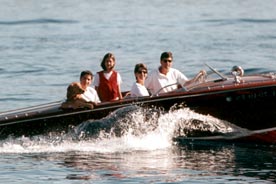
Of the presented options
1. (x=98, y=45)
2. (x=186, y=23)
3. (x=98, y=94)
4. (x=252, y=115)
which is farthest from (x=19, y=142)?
(x=186, y=23)

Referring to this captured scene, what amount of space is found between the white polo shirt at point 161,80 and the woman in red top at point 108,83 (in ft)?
1.77

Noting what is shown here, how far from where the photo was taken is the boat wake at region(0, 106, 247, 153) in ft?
53.5

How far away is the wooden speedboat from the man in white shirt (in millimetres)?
530

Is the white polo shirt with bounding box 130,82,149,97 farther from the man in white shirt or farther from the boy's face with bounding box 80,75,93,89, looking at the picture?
the boy's face with bounding box 80,75,93,89

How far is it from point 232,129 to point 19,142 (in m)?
3.46

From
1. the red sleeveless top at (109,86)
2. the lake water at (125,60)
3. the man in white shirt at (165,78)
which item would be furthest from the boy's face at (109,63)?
the lake water at (125,60)

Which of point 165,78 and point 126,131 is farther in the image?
point 165,78

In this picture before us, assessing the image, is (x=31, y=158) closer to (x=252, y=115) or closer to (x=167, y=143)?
(x=167, y=143)

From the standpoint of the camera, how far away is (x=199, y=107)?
1625 cm

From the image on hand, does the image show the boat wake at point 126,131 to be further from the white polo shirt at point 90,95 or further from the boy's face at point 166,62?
the boy's face at point 166,62

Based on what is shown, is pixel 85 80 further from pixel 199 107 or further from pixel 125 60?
pixel 125 60

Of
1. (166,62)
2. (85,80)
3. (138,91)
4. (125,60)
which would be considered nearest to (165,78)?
(166,62)

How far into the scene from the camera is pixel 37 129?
643 inches

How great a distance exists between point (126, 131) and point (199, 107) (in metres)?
1.28
